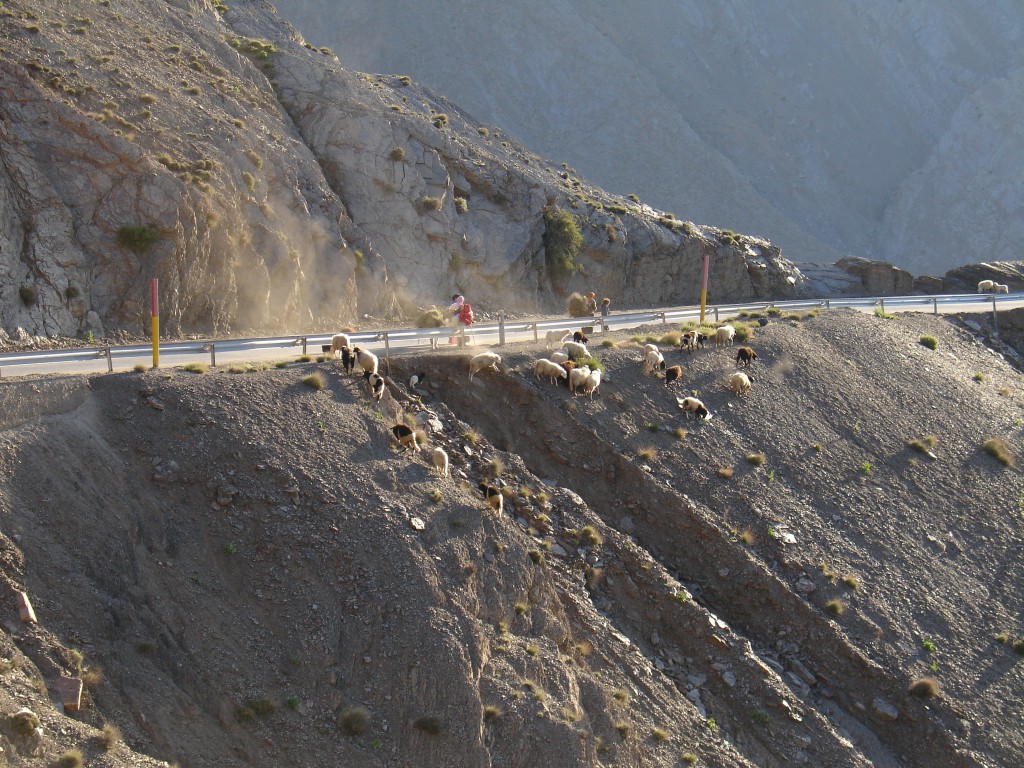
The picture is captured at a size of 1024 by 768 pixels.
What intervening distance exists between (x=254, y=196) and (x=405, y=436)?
17800 mm

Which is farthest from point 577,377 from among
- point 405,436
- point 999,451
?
point 999,451

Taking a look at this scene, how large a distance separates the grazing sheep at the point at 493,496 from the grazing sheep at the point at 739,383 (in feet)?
30.3

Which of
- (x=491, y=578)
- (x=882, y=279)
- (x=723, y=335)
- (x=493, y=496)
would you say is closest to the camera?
(x=491, y=578)

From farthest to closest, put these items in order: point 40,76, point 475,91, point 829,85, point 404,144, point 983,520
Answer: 1. point 829,85
2. point 475,91
3. point 404,144
4. point 40,76
5. point 983,520

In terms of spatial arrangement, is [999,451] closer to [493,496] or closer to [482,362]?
[482,362]

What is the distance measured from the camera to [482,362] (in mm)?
24734

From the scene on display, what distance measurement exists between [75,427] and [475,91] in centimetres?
7627

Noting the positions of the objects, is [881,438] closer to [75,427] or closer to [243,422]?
[243,422]

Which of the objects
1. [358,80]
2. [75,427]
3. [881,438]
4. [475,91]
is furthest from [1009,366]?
[475,91]

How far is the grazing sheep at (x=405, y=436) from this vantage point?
814 inches

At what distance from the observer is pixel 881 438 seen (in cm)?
2911

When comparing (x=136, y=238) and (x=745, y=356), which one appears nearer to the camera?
(x=745, y=356)

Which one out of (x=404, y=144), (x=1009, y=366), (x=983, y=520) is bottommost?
(x=983, y=520)

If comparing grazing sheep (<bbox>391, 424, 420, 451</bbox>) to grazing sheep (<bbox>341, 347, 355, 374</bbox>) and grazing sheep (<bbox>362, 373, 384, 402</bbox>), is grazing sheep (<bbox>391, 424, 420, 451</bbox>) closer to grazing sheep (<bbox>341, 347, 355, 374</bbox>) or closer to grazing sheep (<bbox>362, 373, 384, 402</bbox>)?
grazing sheep (<bbox>362, 373, 384, 402</bbox>)
